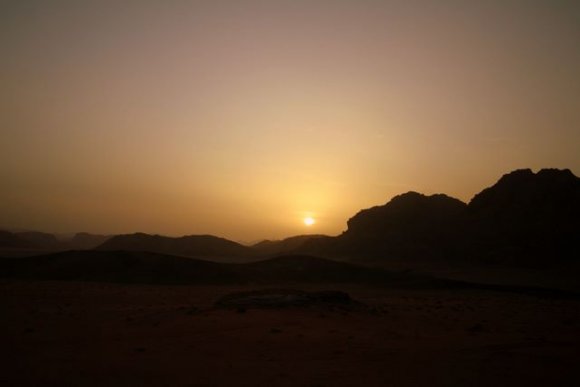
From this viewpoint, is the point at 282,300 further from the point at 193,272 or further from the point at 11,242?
the point at 11,242

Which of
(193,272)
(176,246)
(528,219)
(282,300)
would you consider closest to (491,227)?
(528,219)

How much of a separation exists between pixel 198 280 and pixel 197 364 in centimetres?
3580

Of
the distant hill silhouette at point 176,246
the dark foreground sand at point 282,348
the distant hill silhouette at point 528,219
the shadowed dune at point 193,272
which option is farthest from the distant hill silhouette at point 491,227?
the dark foreground sand at point 282,348

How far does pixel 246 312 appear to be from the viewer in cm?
1859

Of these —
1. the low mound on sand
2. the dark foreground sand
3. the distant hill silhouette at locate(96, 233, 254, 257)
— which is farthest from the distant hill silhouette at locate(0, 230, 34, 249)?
the low mound on sand

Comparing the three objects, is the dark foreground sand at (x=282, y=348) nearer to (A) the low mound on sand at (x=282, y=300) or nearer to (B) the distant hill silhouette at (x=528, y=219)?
(A) the low mound on sand at (x=282, y=300)

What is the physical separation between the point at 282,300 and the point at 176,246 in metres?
113

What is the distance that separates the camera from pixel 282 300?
818 inches

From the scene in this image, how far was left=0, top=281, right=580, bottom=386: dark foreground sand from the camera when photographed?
9.68 m

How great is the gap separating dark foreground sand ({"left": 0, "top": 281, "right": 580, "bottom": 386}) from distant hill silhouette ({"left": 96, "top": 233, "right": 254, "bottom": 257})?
10335 cm

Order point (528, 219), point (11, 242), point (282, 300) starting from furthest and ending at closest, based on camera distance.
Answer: point (11, 242), point (528, 219), point (282, 300)

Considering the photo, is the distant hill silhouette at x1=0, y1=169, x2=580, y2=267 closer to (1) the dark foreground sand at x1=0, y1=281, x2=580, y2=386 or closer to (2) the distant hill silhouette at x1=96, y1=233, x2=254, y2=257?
(2) the distant hill silhouette at x1=96, y1=233, x2=254, y2=257

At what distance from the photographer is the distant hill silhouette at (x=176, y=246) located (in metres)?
122

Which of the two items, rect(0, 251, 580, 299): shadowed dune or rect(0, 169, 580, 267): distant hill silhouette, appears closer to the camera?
rect(0, 251, 580, 299): shadowed dune
